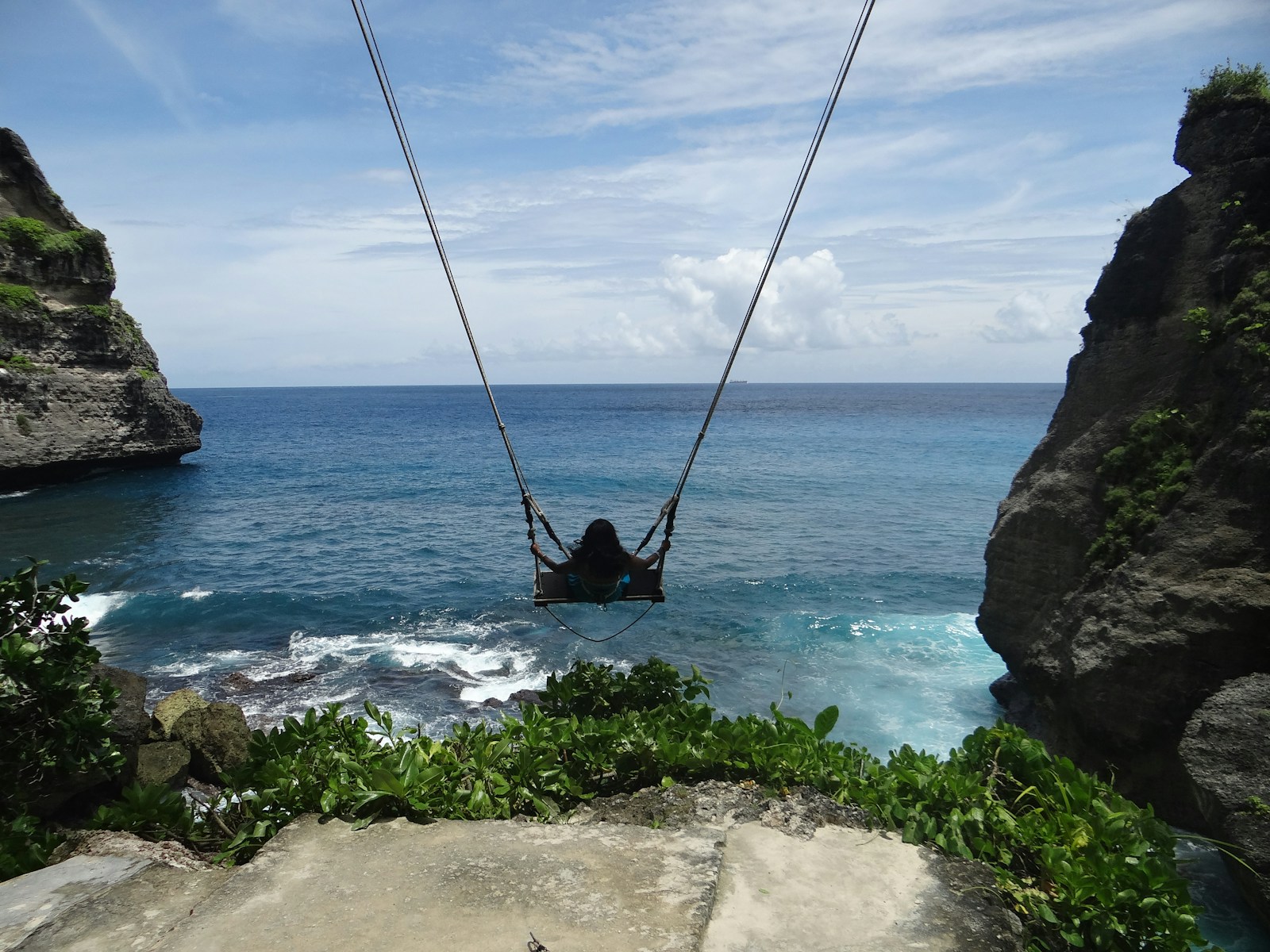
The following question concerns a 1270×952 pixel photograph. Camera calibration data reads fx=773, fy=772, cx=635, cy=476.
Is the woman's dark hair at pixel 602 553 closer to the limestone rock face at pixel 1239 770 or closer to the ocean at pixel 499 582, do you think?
the ocean at pixel 499 582

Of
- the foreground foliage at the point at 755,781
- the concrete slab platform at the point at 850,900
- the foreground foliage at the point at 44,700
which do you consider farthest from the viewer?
the foreground foliage at the point at 44,700

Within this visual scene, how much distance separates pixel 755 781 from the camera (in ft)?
15.3

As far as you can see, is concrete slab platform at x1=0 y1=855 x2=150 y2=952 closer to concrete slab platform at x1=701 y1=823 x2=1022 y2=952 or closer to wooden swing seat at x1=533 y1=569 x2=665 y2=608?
concrete slab platform at x1=701 y1=823 x2=1022 y2=952

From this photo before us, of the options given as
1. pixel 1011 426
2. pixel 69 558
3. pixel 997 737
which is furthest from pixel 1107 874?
pixel 1011 426

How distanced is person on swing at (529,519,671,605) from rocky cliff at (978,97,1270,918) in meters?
5.58

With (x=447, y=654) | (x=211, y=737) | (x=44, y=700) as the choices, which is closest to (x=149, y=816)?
(x=44, y=700)

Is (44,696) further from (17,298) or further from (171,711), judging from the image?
(17,298)

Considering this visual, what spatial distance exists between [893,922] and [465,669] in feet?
46.7

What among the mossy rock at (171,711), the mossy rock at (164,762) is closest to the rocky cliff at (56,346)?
the mossy rock at (171,711)

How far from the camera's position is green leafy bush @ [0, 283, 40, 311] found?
1160 inches

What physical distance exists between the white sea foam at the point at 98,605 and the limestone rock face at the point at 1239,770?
2137 cm

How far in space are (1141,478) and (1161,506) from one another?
0.61 metres

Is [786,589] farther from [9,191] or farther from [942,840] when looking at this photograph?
[9,191]

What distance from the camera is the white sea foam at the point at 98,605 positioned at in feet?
62.5
